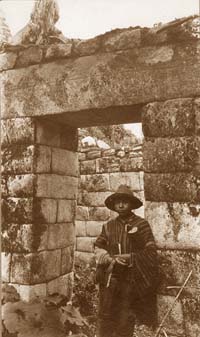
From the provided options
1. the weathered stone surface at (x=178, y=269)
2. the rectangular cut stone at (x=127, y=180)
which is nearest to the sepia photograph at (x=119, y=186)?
the weathered stone surface at (x=178, y=269)

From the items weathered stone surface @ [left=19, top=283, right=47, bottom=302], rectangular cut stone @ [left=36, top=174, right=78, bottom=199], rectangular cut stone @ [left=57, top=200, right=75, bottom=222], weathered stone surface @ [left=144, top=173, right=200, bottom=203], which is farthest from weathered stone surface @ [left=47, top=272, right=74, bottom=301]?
weathered stone surface @ [left=144, top=173, right=200, bottom=203]

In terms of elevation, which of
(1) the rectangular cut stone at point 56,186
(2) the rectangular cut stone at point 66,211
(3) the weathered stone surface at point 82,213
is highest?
(1) the rectangular cut stone at point 56,186

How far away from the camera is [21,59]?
409 cm

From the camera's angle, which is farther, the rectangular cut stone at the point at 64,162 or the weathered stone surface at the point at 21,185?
the rectangular cut stone at the point at 64,162

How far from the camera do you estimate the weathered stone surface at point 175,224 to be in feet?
11.0

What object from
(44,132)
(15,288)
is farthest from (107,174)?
(15,288)

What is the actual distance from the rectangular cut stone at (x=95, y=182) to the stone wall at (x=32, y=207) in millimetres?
2122

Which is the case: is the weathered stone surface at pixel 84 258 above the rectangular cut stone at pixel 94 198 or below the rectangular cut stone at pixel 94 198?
below

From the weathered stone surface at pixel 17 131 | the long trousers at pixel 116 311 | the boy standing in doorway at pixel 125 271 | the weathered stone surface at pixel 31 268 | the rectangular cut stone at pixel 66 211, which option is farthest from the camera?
the rectangular cut stone at pixel 66 211

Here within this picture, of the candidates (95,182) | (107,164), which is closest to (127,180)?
(107,164)

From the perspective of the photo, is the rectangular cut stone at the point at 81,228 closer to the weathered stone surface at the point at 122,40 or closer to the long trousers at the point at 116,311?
the long trousers at the point at 116,311

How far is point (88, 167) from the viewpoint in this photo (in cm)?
648

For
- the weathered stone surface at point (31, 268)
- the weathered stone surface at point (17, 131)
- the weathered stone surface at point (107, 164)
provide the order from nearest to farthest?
the weathered stone surface at point (31, 268) < the weathered stone surface at point (17, 131) < the weathered stone surface at point (107, 164)

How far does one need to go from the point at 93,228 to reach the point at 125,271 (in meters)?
2.94
